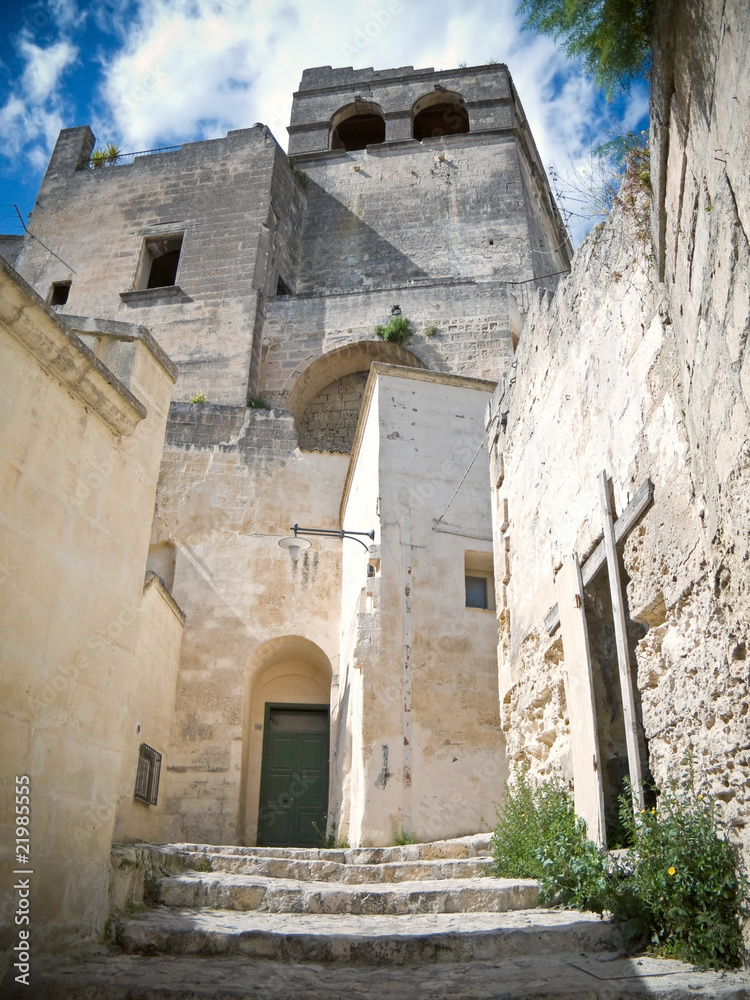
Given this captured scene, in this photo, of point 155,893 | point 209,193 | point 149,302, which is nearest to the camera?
point 155,893

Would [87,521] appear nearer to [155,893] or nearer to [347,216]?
[155,893]

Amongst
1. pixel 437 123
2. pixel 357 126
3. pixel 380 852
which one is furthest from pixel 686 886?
pixel 357 126

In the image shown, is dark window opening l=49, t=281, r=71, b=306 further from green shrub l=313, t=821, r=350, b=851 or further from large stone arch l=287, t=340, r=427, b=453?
green shrub l=313, t=821, r=350, b=851

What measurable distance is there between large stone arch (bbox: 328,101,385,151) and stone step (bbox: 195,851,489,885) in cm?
2354

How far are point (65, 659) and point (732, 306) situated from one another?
330cm

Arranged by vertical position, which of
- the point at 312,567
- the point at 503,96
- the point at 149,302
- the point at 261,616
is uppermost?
the point at 503,96

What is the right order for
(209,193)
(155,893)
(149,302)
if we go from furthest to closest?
(209,193) → (149,302) → (155,893)

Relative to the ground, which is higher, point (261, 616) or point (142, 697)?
point (261, 616)

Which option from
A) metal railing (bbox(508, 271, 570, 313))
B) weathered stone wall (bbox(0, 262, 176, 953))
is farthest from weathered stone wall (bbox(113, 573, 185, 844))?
metal railing (bbox(508, 271, 570, 313))

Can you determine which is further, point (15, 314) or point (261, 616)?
point (261, 616)

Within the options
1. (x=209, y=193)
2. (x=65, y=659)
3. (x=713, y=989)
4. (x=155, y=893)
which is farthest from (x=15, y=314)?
(x=209, y=193)

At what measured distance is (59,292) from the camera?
75.2ft

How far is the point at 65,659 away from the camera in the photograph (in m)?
4.13

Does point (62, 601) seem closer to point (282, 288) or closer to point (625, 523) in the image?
point (625, 523)
